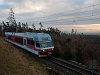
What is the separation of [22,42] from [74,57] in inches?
439

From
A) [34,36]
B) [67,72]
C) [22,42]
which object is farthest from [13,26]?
[67,72]

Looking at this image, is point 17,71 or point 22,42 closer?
point 17,71

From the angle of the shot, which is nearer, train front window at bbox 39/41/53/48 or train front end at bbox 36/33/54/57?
train front end at bbox 36/33/54/57

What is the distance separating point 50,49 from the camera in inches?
966

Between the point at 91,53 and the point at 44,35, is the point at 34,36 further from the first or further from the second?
the point at 91,53

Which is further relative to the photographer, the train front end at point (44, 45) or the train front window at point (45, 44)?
the train front window at point (45, 44)

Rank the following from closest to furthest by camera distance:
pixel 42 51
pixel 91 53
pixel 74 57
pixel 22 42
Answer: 1. pixel 42 51
2. pixel 74 57
3. pixel 22 42
4. pixel 91 53

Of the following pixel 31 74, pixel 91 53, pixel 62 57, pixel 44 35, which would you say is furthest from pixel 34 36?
pixel 91 53

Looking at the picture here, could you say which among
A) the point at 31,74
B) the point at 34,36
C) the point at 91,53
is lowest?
the point at 91,53

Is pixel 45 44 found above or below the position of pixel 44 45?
above

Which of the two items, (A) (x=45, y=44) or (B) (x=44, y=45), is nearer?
(B) (x=44, y=45)

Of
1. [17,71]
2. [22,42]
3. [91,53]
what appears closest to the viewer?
[17,71]

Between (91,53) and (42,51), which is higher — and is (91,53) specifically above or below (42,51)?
below

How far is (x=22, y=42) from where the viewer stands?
32.0 metres
